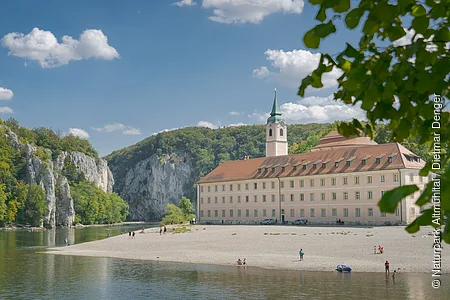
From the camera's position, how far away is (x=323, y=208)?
8006cm

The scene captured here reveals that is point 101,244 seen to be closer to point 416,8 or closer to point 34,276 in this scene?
point 34,276

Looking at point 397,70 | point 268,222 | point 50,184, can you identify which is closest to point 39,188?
point 50,184

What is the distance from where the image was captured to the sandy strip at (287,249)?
39.7 metres

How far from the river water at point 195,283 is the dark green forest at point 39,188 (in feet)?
307

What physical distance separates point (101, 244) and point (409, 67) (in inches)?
2487

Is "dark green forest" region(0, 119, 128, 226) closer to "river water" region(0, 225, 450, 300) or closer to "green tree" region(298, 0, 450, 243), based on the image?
"river water" region(0, 225, 450, 300)

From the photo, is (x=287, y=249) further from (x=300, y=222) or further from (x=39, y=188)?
(x=39, y=188)

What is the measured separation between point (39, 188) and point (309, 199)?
82.3m

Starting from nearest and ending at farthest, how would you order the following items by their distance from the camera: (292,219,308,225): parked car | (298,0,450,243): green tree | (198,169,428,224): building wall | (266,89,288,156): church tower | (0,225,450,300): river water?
(298,0,450,243): green tree
(0,225,450,300): river water
(198,169,428,224): building wall
(292,219,308,225): parked car
(266,89,288,156): church tower

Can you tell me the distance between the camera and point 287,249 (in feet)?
161

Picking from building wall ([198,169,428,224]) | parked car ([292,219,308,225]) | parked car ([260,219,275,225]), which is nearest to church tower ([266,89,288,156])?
building wall ([198,169,428,224])

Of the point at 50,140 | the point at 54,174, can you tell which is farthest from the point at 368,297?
the point at 50,140

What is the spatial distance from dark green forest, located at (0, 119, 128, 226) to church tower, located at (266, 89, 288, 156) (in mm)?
62502

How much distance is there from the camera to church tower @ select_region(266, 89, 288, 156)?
107 m
